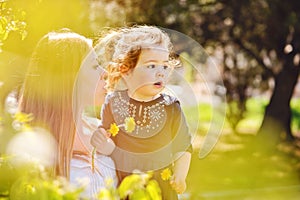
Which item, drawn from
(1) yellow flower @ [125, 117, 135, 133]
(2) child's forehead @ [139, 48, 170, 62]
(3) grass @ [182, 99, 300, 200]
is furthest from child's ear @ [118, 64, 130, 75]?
(3) grass @ [182, 99, 300, 200]

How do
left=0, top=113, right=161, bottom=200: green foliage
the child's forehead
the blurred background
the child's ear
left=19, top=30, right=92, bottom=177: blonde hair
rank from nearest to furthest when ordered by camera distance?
left=0, top=113, right=161, bottom=200: green foliage, left=19, top=30, right=92, bottom=177: blonde hair, the child's forehead, the child's ear, the blurred background

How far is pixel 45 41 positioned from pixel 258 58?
30.9ft

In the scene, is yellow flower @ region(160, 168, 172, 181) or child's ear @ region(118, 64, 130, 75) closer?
yellow flower @ region(160, 168, 172, 181)

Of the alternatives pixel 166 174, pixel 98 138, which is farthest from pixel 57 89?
pixel 166 174

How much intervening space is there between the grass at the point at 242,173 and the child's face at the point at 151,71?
4133 mm

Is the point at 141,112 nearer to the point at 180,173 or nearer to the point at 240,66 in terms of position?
the point at 180,173

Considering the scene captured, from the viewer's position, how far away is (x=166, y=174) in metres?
2.97

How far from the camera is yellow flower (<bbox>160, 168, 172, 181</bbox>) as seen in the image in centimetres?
295

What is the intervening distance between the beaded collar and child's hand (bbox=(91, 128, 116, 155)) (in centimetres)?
10

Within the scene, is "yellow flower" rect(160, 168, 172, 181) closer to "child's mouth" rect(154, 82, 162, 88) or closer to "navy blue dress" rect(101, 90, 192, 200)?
"navy blue dress" rect(101, 90, 192, 200)

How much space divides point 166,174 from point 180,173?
0.11 m

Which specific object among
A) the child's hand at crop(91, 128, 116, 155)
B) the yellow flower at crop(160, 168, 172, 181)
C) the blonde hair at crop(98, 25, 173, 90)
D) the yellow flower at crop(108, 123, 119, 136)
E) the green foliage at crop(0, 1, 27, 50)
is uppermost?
the green foliage at crop(0, 1, 27, 50)

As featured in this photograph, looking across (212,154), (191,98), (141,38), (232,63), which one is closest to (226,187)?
Answer: (212,154)

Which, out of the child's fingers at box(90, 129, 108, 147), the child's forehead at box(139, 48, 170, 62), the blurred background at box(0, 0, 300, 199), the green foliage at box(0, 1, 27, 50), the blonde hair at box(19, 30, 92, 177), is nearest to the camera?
the green foliage at box(0, 1, 27, 50)
